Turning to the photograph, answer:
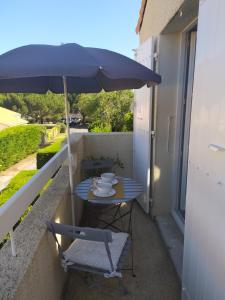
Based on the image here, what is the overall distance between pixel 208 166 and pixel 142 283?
1.54m

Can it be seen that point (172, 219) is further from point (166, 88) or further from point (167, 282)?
point (166, 88)

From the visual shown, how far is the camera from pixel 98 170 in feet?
14.2

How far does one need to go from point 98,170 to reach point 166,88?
194 cm

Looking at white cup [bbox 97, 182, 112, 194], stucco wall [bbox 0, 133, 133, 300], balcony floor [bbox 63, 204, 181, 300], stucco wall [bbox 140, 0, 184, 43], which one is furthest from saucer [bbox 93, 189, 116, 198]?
stucco wall [bbox 140, 0, 184, 43]

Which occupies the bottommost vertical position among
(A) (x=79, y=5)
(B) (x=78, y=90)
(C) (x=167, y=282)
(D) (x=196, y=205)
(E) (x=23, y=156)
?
(E) (x=23, y=156)

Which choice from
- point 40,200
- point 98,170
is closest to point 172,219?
point 98,170

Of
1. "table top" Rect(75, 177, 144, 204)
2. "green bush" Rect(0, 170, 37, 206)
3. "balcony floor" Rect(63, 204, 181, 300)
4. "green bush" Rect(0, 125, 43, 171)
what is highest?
"table top" Rect(75, 177, 144, 204)

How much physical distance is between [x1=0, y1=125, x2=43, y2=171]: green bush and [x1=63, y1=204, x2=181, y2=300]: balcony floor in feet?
46.8

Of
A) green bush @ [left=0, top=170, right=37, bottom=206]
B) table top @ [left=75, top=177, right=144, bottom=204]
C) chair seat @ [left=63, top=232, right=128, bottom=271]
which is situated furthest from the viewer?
green bush @ [left=0, top=170, right=37, bottom=206]

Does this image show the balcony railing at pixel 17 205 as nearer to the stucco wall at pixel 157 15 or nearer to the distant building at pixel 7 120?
the stucco wall at pixel 157 15

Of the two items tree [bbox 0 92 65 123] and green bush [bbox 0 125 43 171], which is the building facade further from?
tree [bbox 0 92 65 123]

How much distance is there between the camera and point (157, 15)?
315 centimetres

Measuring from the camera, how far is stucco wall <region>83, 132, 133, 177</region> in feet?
15.8

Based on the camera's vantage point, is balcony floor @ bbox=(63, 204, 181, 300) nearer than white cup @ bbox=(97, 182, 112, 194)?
Yes
